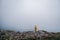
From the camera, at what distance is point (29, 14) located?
174 inches

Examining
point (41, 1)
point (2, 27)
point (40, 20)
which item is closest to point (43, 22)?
point (40, 20)

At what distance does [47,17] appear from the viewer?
4340 millimetres

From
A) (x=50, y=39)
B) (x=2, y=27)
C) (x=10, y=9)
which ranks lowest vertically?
(x=50, y=39)

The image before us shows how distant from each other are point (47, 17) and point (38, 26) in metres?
0.45

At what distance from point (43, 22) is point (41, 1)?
0.75 metres

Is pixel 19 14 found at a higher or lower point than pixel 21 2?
lower

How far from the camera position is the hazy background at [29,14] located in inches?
170

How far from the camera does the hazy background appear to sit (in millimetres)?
4328

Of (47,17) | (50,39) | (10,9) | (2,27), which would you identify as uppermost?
(10,9)

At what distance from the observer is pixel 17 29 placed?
4.45 m

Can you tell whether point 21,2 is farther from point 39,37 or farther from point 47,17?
point 39,37

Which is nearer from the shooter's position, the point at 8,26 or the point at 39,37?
the point at 39,37

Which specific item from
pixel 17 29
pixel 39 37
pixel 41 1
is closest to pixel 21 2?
pixel 41 1

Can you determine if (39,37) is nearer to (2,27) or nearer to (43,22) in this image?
(43,22)
